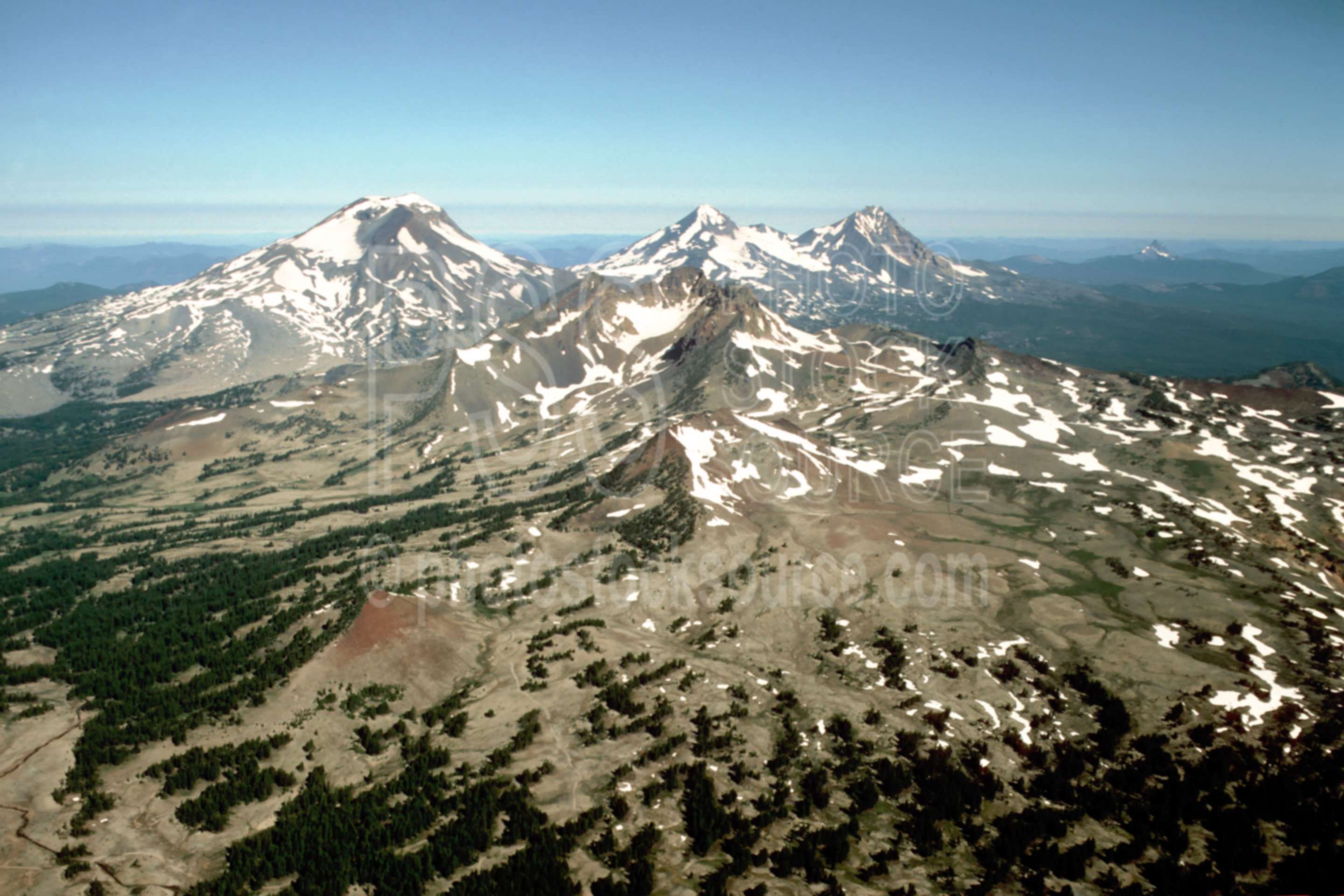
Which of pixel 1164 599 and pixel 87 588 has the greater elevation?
pixel 1164 599

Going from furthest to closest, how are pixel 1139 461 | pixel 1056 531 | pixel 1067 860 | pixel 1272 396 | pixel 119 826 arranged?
pixel 1272 396, pixel 1139 461, pixel 1056 531, pixel 119 826, pixel 1067 860

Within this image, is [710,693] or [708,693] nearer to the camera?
[708,693]

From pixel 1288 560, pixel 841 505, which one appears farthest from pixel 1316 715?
pixel 841 505

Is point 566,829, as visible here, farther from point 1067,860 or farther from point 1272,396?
point 1272,396

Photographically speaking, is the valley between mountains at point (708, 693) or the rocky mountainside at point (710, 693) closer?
the valley between mountains at point (708, 693)

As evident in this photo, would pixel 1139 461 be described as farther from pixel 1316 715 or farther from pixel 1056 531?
pixel 1316 715

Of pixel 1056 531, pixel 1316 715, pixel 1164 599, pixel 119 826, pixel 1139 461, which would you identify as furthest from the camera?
pixel 1139 461

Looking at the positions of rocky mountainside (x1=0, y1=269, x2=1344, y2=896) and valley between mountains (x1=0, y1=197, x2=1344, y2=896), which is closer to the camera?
valley between mountains (x1=0, y1=197, x2=1344, y2=896)

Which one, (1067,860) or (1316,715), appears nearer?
(1067,860)

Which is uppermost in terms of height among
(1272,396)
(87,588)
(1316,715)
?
(1272,396)
